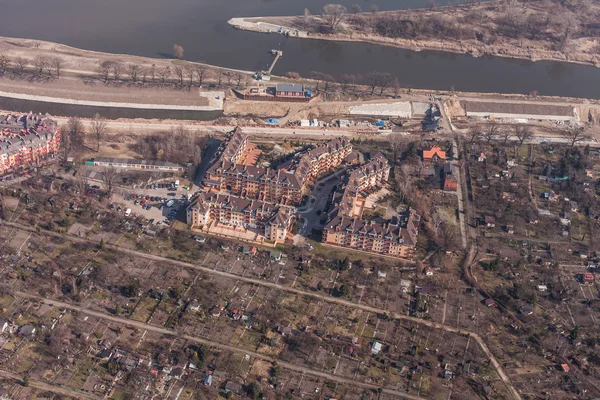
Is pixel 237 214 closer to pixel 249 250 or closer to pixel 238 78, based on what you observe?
pixel 249 250

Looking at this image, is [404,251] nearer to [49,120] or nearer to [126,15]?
[49,120]

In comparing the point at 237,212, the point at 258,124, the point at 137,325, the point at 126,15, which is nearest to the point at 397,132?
the point at 258,124

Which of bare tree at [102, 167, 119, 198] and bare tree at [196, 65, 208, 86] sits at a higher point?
bare tree at [196, 65, 208, 86]

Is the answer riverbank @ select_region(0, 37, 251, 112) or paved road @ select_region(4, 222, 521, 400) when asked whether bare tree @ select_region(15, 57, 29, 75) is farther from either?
paved road @ select_region(4, 222, 521, 400)

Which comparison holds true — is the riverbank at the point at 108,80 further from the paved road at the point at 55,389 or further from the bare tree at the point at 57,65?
the paved road at the point at 55,389

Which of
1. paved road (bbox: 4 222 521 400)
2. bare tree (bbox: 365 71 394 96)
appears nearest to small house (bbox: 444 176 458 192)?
paved road (bbox: 4 222 521 400)

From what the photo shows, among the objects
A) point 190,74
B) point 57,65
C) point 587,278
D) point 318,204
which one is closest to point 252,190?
point 318,204
